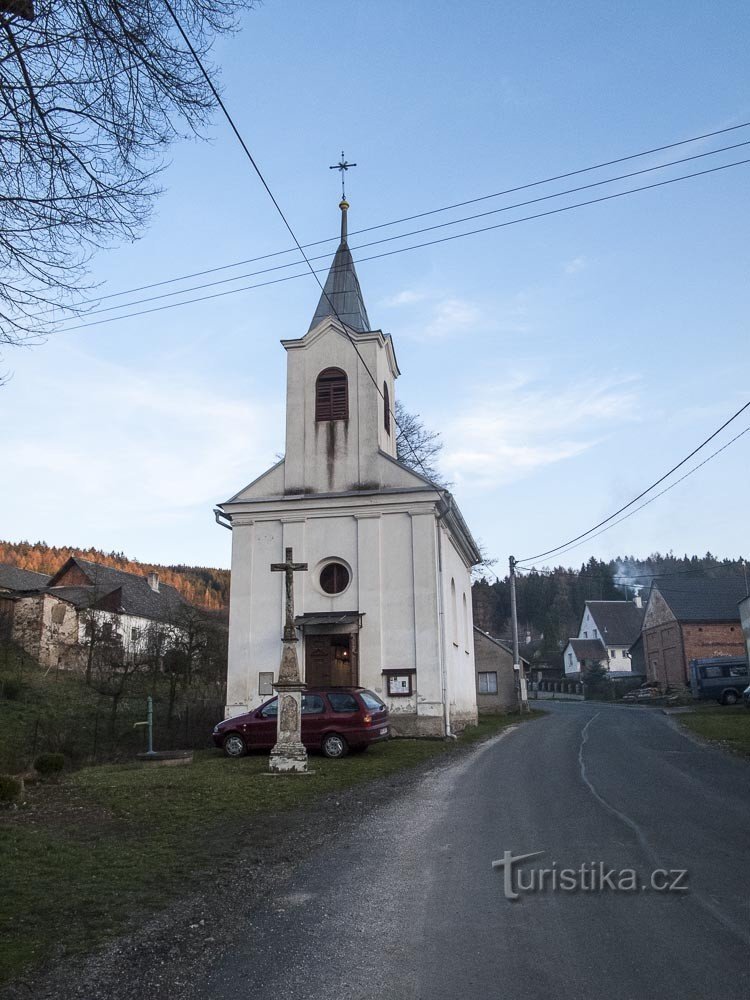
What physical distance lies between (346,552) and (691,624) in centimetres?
3724

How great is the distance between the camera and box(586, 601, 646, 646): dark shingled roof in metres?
81.2

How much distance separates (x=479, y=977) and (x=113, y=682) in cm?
2758

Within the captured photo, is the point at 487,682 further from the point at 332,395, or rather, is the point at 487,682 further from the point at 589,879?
the point at 589,879

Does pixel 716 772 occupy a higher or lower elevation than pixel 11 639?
lower

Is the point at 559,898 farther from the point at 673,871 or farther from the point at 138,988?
the point at 138,988

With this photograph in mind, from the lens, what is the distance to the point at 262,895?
5973 mm

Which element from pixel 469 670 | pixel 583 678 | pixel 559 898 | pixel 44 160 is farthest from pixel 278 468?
pixel 583 678

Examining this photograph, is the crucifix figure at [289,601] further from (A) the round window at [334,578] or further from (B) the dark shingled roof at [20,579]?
(B) the dark shingled roof at [20,579]

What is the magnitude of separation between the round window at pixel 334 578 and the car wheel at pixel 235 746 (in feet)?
18.8

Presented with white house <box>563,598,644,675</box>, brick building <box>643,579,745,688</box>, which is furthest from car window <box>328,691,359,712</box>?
white house <box>563,598,644,675</box>

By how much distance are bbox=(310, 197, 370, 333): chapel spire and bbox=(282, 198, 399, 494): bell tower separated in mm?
70

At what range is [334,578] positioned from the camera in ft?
72.0

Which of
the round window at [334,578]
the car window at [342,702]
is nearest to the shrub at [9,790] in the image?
the car window at [342,702]

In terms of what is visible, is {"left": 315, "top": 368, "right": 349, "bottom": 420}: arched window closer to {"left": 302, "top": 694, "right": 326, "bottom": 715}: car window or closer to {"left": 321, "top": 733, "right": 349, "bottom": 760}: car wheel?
{"left": 302, "top": 694, "right": 326, "bottom": 715}: car window
